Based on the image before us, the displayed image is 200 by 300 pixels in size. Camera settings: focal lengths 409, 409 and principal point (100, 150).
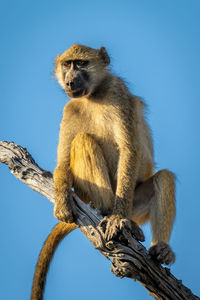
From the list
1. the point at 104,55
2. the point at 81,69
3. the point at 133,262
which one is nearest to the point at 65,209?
the point at 133,262

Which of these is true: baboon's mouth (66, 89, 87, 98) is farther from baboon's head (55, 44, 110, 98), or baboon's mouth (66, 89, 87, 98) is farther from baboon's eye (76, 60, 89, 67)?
baboon's eye (76, 60, 89, 67)

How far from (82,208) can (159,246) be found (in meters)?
1.04

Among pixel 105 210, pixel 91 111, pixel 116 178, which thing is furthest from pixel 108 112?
pixel 105 210

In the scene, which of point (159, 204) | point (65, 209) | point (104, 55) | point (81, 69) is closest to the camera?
point (65, 209)

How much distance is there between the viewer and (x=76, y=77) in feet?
19.0

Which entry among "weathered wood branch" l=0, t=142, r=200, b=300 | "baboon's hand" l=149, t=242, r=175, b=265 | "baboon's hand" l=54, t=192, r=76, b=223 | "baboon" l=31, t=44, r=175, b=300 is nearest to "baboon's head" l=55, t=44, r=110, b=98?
"baboon" l=31, t=44, r=175, b=300

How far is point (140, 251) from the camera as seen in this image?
181 inches

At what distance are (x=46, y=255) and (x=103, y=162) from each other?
1523mm

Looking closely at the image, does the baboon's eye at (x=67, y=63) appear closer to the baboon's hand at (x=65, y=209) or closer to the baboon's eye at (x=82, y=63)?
Answer: the baboon's eye at (x=82, y=63)

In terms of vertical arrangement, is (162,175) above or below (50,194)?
above

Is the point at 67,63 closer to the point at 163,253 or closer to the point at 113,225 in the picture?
the point at 113,225

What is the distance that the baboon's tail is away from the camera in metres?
5.42

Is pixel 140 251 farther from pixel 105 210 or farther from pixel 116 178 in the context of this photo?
pixel 116 178

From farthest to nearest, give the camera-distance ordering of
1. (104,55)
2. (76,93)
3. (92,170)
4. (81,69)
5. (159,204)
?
(104,55) → (81,69) → (76,93) → (159,204) → (92,170)
